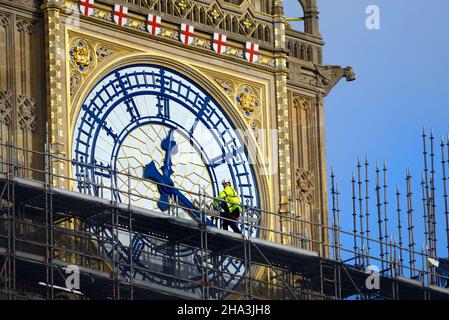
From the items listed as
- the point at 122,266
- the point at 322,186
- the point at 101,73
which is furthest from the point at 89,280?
the point at 322,186

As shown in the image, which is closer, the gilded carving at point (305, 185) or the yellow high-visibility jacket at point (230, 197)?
the yellow high-visibility jacket at point (230, 197)

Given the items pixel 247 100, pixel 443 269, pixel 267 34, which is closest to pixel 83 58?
pixel 247 100

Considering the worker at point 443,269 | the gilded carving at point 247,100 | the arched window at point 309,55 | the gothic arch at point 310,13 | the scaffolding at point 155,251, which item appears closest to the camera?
the scaffolding at point 155,251

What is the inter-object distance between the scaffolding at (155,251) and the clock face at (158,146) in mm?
170

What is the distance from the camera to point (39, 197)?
2019 inches

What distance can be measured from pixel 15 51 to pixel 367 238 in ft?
25.6

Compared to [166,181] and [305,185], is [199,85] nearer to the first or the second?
[166,181]

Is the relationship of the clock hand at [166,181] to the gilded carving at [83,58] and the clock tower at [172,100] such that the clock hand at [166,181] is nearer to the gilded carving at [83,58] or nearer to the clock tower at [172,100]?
the clock tower at [172,100]

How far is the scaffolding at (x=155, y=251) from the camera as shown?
2003 inches

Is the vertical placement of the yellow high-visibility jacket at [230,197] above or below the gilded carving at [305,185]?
below

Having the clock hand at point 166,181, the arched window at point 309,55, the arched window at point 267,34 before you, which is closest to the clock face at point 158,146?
the clock hand at point 166,181
